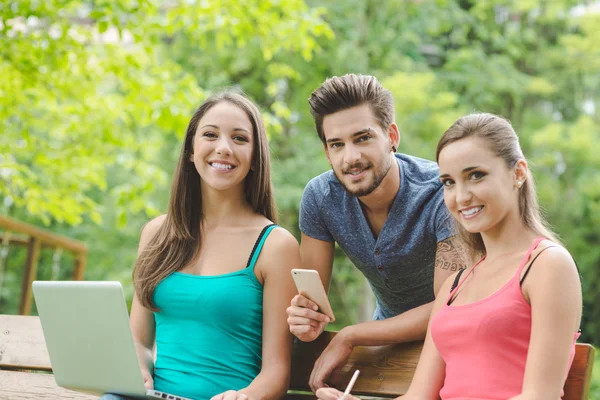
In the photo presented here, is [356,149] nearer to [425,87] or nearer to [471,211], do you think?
[471,211]

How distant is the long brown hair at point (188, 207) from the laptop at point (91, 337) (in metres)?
0.36

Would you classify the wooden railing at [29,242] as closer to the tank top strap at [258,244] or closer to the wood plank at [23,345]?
the wood plank at [23,345]

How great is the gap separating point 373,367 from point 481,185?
2.79 ft

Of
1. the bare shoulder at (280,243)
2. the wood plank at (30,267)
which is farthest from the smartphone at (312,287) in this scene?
the wood plank at (30,267)

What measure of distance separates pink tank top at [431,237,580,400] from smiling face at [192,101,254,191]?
1.01m

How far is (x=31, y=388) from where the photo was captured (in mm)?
2793

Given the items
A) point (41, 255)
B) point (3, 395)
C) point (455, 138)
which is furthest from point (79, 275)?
point (41, 255)

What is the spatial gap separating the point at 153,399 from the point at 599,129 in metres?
10.3

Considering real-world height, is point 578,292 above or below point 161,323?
above

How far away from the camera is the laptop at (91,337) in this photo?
2.14 meters

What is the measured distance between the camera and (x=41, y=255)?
51.7ft

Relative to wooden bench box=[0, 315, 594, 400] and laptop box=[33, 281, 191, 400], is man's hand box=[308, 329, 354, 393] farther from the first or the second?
laptop box=[33, 281, 191, 400]

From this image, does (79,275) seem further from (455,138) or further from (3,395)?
(455,138)

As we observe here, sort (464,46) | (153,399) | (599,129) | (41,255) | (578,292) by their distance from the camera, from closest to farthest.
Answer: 1. (578,292)
2. (153,399)
3. (599,129)
4. (464,46)
5. (41,255)
